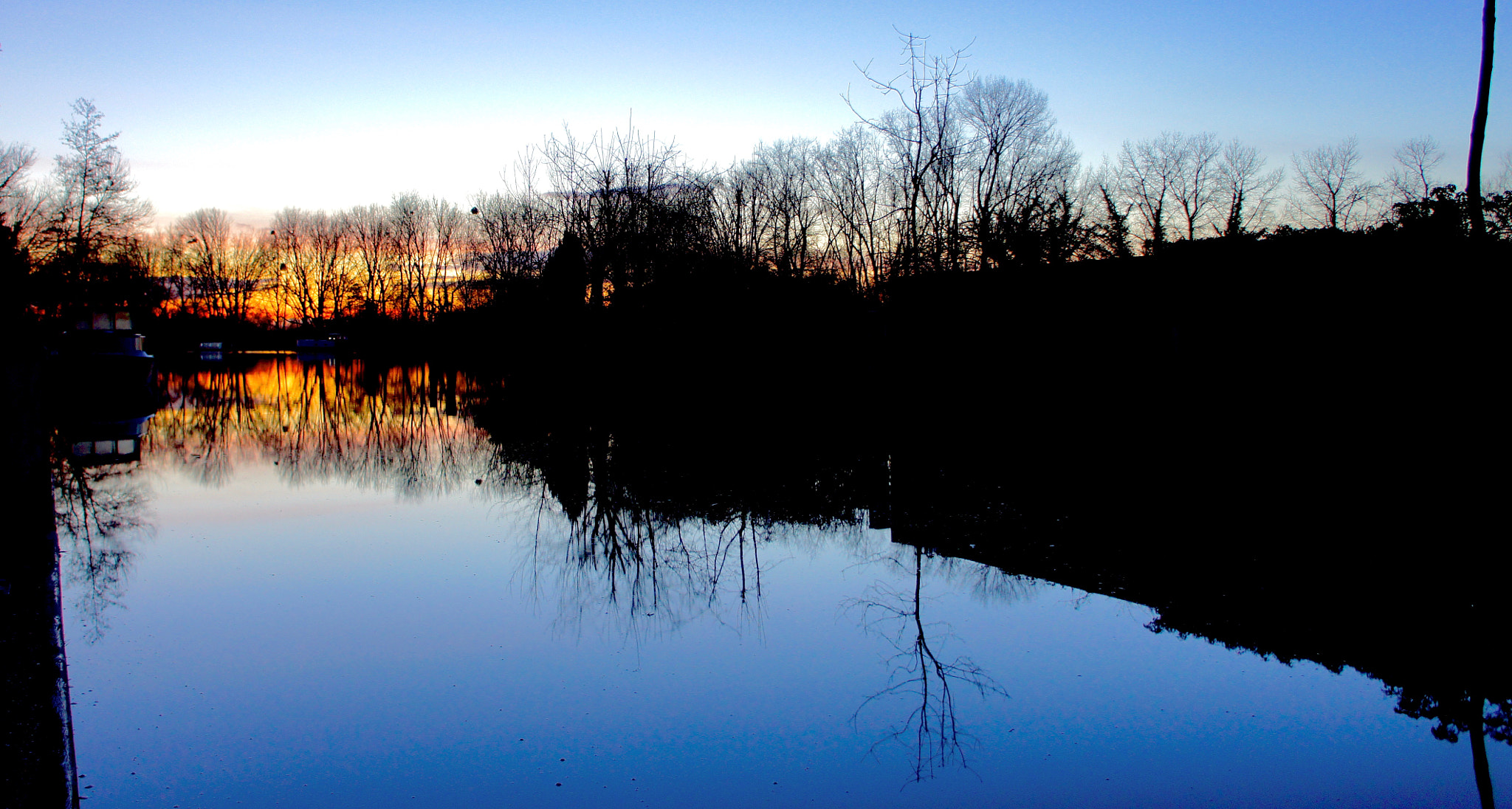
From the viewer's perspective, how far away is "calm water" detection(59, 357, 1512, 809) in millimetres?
3191

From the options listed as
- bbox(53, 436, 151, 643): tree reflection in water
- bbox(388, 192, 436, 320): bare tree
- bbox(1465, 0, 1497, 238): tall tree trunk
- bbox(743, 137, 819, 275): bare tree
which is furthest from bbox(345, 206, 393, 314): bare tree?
bbox(1465, 0, 1497, 238): tall tree trunk

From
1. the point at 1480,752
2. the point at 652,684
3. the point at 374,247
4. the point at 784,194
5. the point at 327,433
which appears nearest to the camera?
the point at 1480,752

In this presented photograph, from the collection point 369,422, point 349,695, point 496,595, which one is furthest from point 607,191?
point 349,695

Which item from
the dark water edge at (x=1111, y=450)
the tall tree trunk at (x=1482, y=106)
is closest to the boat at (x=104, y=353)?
the dark water edge at (x=1111, y=450)

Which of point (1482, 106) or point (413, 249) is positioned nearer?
point (1482, 106)

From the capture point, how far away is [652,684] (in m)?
4.07

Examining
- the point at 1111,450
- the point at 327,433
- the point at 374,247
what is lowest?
the point at 1111,450

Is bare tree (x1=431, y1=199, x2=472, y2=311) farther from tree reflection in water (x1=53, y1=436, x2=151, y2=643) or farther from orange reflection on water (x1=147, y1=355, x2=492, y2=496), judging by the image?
tree reflection in water (x1=53, y1=436, x2=151, y2=643)

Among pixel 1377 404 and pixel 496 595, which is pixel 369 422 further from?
pixel 1377 404

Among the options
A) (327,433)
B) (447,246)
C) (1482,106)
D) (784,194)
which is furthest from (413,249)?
(1482,106)

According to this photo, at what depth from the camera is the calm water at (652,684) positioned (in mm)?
3191

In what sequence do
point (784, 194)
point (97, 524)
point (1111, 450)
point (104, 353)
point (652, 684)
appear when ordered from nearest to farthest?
point (652, 684) → point (97, 524) → point (1111, 450) → point (104, 353) → point (784, 194)

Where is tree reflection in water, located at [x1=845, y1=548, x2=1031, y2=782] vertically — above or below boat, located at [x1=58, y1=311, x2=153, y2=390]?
below

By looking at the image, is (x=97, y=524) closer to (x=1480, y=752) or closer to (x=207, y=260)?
(x=1480, y=752)
